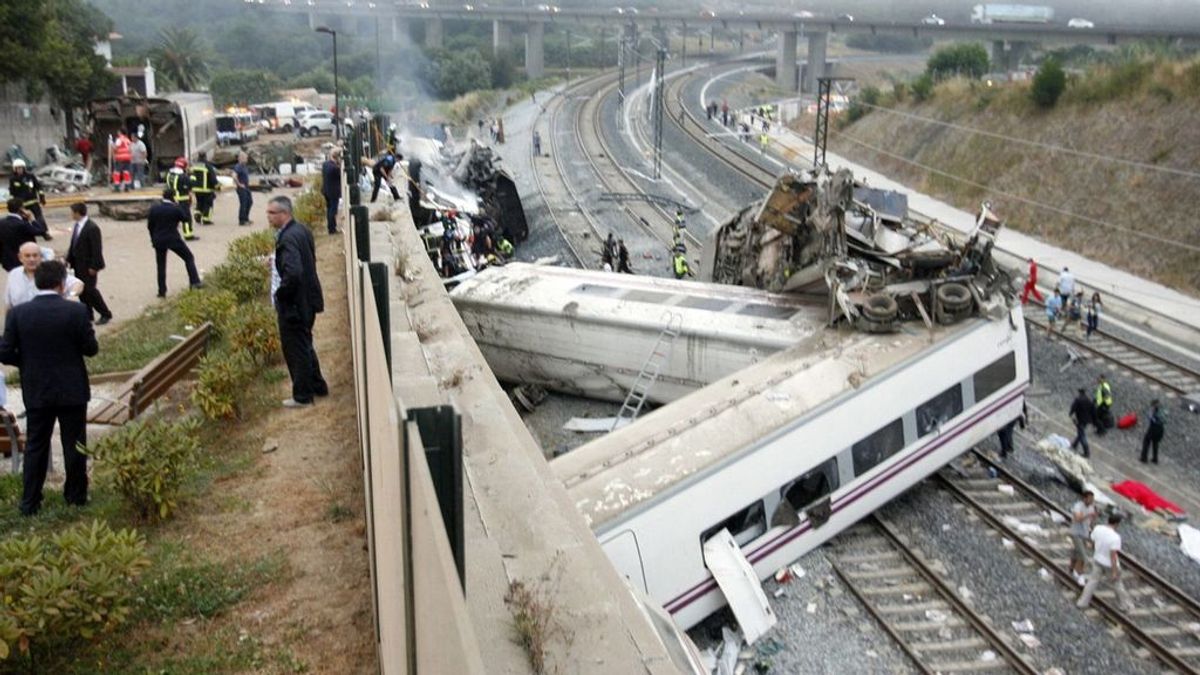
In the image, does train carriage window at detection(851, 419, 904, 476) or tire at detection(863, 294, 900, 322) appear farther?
tire at detection(863, 294, 900, 322)

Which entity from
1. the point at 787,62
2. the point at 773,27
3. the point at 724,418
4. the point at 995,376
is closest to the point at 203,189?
the point at 724,418

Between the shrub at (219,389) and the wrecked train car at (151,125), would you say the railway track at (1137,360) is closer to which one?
the shrub at (219,389)

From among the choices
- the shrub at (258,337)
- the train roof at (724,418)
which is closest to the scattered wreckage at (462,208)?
the train roof at (724,418)

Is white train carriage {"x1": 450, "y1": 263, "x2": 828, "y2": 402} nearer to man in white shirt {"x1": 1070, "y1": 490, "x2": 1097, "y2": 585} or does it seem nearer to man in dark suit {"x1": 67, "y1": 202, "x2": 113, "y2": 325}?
man in white shirt {"x1": 1070, "y1": 490, "x2": 1097, "y2": 585}

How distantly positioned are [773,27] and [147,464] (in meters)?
90.9

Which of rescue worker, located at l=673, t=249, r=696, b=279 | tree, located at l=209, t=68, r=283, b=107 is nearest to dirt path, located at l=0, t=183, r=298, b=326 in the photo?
rescue worker, located at l=673, t=249, r=696, b=279

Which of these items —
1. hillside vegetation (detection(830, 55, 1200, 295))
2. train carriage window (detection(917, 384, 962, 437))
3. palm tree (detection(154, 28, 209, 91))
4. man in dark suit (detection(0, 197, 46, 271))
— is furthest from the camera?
palm tree (detection(154, 28, 209, 91))

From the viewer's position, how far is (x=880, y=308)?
15953mm

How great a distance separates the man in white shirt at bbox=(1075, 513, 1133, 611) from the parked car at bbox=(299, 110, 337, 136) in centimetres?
5260

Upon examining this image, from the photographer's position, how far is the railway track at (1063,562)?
493 inches

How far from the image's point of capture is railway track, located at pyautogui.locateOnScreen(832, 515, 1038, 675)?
1173cm

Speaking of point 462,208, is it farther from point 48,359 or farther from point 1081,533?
point 48,359

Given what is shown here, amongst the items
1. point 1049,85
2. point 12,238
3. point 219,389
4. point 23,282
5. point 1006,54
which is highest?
point 1006,54

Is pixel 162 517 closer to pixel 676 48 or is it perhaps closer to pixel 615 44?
pixel 615 44
